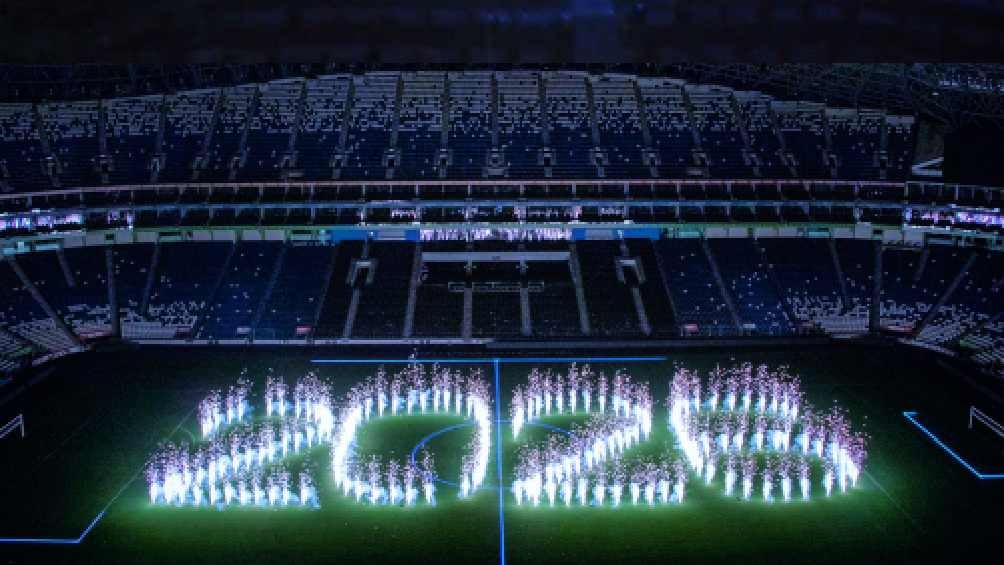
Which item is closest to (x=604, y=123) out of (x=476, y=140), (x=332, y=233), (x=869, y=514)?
(x=476, y=140)

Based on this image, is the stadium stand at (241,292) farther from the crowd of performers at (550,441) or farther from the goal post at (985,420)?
the goal post at (985,420)

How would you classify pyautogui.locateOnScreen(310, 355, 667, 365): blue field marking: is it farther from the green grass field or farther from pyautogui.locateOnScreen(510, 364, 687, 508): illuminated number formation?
the green grass field

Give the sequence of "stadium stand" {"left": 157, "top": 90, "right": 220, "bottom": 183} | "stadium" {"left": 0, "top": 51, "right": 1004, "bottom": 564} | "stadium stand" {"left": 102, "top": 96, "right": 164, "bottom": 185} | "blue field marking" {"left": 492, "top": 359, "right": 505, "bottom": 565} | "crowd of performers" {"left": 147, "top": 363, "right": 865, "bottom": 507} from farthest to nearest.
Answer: "stadium stand" {"left": 157, "top": 90, "right": 220, "bottom": 183}, "stadium stand" {"left": 102, "top": 96, "right": 164, "bottom": 185}, "crowd of performers" {"left": 147, "top": 363, "right": 865, "bottom": 507}, "stadium" {"left": 0, "top": 51, "right": 1004, "bottom": 564}, "blue field marking" {"left": 492, "top": 359, "right": 505, "bottom": 565}

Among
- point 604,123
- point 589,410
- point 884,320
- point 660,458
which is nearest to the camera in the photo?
point 660,458

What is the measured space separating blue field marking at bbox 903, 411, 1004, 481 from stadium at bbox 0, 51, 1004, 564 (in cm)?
16

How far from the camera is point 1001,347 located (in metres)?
50.2

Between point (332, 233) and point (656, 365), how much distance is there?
2350 cm

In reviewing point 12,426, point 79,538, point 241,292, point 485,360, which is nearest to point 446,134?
point 241,292

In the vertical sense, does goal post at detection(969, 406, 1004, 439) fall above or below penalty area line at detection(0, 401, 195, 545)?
above

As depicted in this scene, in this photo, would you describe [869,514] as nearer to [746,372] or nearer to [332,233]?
[746,372]

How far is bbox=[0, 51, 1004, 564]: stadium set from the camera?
116ft

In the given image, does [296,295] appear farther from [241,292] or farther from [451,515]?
[451,515]

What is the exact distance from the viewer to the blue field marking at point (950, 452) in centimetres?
3806

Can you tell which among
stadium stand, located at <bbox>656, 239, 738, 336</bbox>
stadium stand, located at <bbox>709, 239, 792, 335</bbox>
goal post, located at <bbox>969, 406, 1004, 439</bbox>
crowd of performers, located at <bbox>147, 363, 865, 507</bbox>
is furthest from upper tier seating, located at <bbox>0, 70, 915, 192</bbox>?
goal post, located at <bbox>969, 406, 1004, 439</bbox>
